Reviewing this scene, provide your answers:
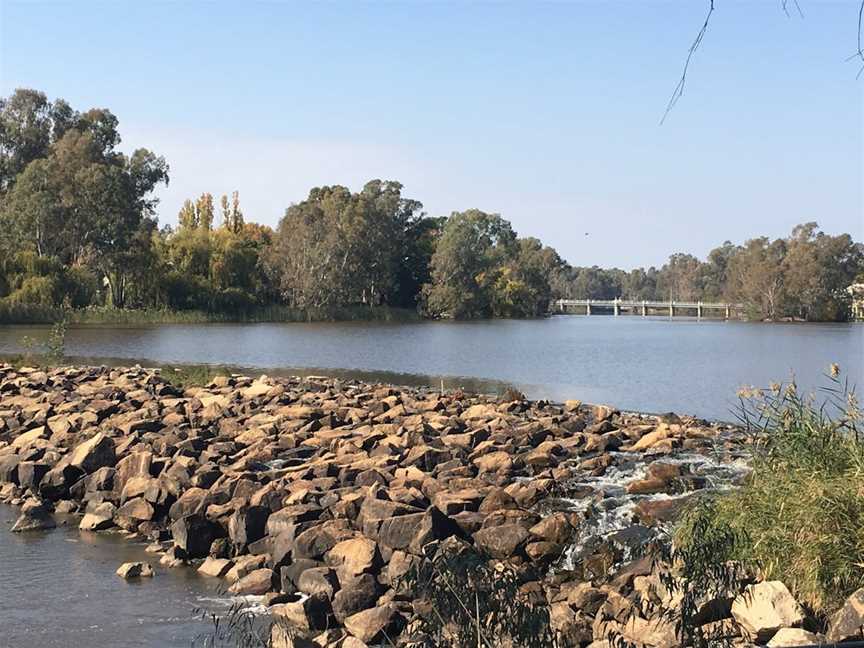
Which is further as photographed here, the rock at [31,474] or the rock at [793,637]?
the rock at [31,474]

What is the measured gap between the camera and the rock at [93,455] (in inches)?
472

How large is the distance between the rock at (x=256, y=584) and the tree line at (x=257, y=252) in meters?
44.3

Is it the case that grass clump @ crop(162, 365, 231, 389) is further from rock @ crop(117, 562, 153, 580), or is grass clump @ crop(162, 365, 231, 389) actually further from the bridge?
the bridge

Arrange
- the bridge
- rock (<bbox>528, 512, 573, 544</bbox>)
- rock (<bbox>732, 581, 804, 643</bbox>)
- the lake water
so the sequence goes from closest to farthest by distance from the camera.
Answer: rock (<bbox>732, 581, 804, 643</bbox>) < rock (<bbox>528, 512, 573, 544</bbox>) < the lake water < the bridge

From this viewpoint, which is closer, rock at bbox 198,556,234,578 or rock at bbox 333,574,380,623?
rock at bbox 333,574,380,623

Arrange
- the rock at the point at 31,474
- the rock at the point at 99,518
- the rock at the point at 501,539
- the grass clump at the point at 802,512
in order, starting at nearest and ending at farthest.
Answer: the grass clump at the point at 802,512
the rock at the point at 501,539
the rock at the point at 99,518
the rock at the point at 31,474

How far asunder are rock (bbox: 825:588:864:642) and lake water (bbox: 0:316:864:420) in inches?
469

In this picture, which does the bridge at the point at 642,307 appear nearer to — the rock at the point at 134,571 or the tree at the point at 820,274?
the tree at the point at 820,274

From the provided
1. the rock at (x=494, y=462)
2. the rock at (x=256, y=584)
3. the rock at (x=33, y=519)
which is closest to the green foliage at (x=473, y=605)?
the rock at (x=256, y=584)

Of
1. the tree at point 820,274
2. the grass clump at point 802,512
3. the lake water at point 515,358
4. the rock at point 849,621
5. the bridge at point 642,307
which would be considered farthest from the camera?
the bridge at point 642,307

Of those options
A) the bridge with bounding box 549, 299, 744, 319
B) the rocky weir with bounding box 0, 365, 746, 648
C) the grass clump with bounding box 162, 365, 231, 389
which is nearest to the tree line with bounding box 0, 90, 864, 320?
the bridge with bounding box 549, 299, 744, 319

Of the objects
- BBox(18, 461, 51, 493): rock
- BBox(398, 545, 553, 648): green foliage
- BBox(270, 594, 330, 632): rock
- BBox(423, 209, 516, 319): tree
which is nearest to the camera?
BBox(398, 545, 553, 648): green foliage

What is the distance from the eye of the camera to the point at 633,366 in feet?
113

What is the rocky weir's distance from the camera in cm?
748
